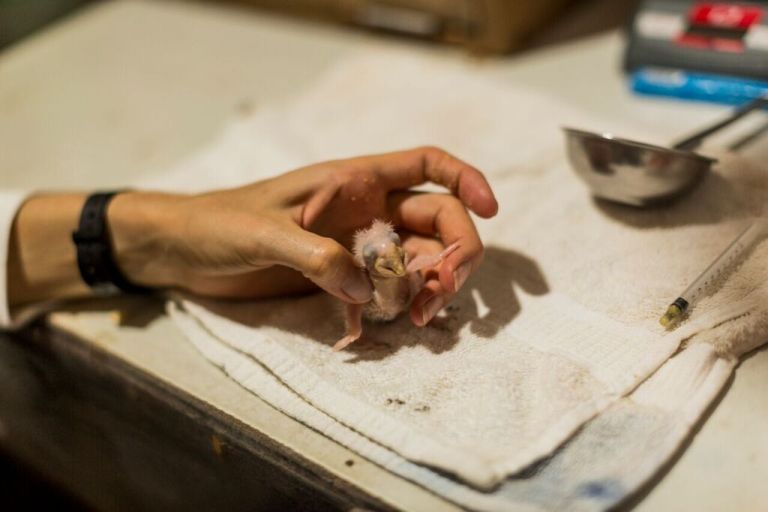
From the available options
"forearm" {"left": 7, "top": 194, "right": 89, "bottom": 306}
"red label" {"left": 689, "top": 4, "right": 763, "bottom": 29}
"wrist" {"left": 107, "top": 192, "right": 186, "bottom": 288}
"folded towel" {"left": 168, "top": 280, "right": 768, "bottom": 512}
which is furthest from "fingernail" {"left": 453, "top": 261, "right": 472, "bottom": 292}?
"red label" {"left": 689, "top": 4, "right": 763, "bottom": 29}

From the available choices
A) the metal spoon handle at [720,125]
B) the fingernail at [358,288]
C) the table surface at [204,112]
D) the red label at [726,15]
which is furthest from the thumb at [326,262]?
the red label at [726,15]

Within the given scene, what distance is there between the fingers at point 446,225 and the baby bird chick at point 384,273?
1 cm

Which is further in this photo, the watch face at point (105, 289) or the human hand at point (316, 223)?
the watch face at point (105, 289)

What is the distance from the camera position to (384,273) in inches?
20.1

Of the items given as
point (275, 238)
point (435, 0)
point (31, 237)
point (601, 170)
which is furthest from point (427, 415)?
point (435, 0)

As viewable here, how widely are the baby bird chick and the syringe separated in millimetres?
165

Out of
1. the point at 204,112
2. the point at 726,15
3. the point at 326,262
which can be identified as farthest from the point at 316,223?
the point at 726,15

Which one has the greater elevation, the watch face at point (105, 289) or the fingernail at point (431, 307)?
the fingernail at point (431, 307)

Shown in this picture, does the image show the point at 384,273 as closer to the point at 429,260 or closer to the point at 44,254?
the point at 429,260

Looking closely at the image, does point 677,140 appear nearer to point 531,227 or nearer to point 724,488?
point 531,227

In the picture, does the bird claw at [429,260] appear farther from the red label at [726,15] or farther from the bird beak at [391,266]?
the red label at [726,15]

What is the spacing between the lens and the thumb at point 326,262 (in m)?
0.50

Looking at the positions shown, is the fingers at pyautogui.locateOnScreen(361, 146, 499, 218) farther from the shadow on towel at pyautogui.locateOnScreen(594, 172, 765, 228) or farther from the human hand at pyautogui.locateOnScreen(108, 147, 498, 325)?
the shadow on towel at pyautogui.locateOnScreen(594, 172, 765, 228)

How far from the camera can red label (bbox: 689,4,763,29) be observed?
0.80m
